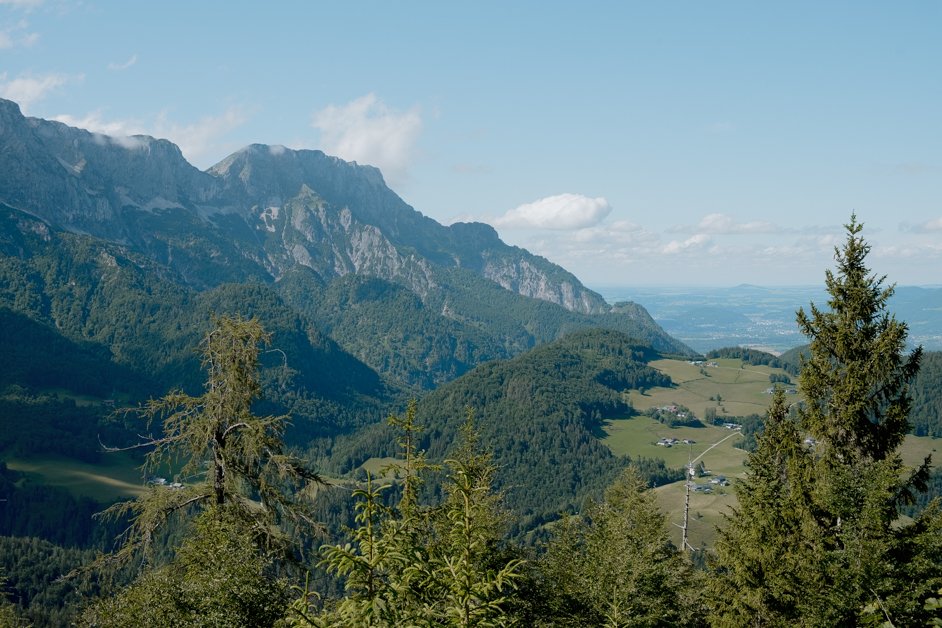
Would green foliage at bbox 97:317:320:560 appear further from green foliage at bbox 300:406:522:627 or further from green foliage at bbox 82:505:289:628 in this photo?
green foliage at bbox 300:406:522:627

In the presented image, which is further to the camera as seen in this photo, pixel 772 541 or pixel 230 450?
pixel 772 541

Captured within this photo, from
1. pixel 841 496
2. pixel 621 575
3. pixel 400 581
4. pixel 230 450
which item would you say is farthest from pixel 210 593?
pixel 841 496

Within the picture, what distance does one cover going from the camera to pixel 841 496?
2591 centimetres

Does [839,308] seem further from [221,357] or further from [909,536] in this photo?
[221,357]

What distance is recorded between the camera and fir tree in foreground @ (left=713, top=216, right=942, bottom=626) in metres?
25.1

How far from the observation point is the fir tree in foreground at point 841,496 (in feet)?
82.3

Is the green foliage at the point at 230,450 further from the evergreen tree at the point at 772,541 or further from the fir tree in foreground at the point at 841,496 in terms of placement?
the evergreen tree at the point at 772,541

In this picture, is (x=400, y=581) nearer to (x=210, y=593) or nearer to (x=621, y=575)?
(x=210, y=593)

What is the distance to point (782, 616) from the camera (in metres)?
31.2

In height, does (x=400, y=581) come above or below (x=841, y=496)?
above

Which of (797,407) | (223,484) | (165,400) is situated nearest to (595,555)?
(797,407)

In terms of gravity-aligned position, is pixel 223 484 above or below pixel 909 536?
above

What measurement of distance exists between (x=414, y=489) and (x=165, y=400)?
11.3 metres

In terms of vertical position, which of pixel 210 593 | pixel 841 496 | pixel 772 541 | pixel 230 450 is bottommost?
pixel 772 541
